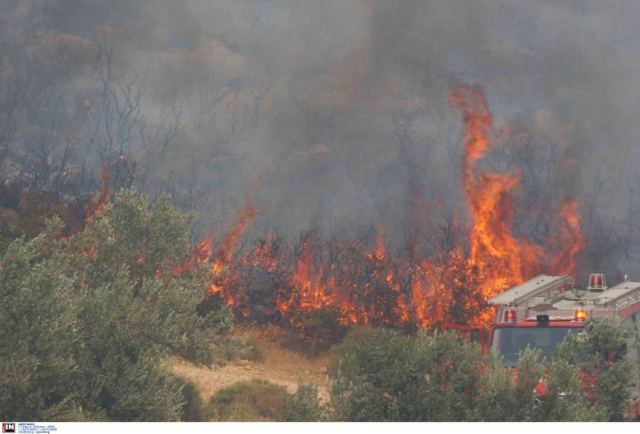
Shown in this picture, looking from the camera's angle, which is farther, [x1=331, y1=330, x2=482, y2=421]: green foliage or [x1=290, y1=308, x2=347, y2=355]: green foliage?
[x1=290, y1=308, x2=347, y2=355]: green foliage

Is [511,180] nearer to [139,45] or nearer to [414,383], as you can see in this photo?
[139,45]

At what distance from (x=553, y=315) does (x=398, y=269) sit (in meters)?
27.0

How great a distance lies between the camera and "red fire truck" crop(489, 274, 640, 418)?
71.3 ft

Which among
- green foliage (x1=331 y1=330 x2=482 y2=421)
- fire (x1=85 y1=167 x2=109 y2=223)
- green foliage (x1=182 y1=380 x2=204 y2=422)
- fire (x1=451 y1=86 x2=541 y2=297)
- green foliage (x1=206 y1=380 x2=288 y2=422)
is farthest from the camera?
fire (x1=85 y1=167 x2=109 y2=223)

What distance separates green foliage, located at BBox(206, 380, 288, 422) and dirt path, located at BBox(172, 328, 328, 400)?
0.66 meters

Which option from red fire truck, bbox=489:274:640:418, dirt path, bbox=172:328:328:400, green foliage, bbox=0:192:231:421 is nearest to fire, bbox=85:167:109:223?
dirt path, bbox=172:328:328:400

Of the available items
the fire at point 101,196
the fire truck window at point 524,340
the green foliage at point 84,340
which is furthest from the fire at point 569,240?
the fire truck window at point 524,340

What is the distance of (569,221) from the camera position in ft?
181

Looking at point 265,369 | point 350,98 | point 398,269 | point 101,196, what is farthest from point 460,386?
point 350,98

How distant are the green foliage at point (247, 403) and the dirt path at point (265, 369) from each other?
2.16 ft

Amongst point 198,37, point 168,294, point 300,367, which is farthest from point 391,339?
point 198,37

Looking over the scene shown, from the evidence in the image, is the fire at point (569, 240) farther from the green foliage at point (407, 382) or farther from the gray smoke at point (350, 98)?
the green foliage at point (407, 382)

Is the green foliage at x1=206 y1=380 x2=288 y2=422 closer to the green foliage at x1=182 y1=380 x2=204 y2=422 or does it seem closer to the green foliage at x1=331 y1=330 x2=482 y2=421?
the green foliage at x1=182 y1=380 x2=204 y2=422

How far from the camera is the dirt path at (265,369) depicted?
31.7 meters
